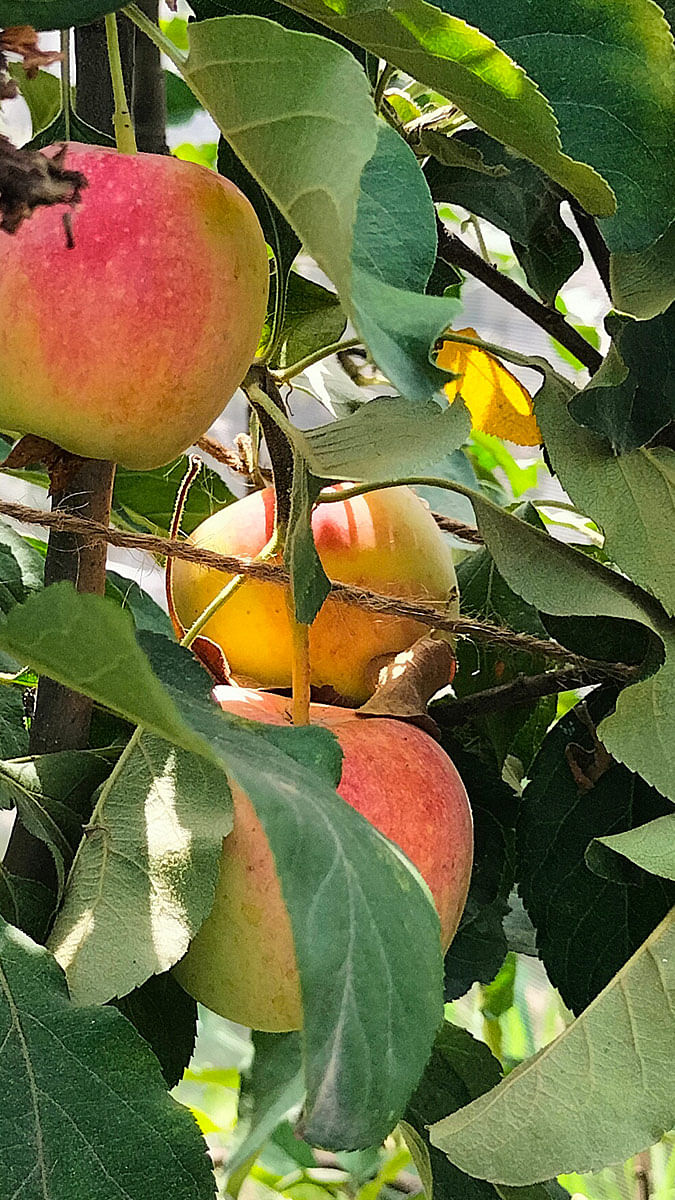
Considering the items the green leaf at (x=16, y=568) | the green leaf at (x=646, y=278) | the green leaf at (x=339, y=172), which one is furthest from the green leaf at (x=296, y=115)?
the green leaf at (x=16, y=568)

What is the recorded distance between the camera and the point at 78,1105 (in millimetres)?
247

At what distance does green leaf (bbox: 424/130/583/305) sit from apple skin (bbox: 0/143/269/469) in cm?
12

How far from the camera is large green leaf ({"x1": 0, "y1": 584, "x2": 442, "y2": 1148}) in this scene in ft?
0.65

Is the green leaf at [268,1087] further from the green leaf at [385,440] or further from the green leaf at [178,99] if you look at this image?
the green leaf at [178,99]

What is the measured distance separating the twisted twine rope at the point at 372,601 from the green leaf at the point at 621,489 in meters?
0.05

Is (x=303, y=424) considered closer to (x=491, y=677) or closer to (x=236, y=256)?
(x=491, y=677)

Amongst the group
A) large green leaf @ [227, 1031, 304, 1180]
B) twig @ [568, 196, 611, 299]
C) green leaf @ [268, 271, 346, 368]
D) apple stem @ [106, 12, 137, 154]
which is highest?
apple stem @ [106, 12, 137, 154]

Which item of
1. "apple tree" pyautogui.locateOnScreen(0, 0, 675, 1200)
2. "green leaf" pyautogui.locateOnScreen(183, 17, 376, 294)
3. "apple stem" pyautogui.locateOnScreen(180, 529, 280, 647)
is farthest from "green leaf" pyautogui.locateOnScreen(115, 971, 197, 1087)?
"green leaf" pyautogui.locateOnScreen(183, 17, 376, 294)

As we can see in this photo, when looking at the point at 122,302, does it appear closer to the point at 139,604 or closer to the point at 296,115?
the point at 296,115

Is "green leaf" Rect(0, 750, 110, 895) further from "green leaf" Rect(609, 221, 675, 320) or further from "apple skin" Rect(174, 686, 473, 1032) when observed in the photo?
"green leaf" Rect(609, 221, 675, 320)

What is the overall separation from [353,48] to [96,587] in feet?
0.53

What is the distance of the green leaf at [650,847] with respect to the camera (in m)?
0.31

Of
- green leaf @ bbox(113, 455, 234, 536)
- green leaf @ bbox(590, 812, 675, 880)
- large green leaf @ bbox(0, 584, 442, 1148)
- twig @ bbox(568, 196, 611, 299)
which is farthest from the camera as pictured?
green leaf @ bbox(113, 455, 234, 536)

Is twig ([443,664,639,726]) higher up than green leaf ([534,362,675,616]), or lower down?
lower down
